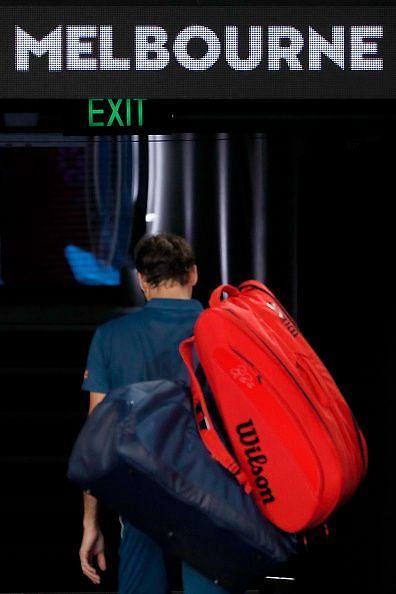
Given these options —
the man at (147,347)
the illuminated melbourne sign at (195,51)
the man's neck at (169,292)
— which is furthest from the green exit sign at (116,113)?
the man's neck at (169,292)

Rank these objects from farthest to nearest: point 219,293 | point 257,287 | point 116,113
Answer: point 116,113, point 257,287, point 219,293

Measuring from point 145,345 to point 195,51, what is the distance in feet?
3.29

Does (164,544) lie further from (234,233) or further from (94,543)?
(234,233)

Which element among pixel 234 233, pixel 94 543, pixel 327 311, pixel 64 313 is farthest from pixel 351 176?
pixel 64 313

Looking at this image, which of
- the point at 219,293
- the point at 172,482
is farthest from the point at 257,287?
the point at 172,482

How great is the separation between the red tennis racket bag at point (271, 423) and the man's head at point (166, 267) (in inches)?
15.8

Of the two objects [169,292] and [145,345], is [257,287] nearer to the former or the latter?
[169,292]

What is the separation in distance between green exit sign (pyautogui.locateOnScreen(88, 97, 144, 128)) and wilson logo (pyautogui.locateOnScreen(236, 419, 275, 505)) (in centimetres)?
199

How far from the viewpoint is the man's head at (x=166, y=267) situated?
3.72 meters

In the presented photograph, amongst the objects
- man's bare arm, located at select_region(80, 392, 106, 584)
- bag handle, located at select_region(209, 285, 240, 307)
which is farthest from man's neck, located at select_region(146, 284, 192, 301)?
man's bare arm, located at select_region(80, 392, 106, 584)

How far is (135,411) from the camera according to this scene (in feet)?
10.5

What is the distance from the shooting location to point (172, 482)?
3.19 metres

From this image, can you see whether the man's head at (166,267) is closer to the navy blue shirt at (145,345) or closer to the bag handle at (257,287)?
the navy blue shirt at (145,345)

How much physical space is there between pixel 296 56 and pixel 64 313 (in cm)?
435
